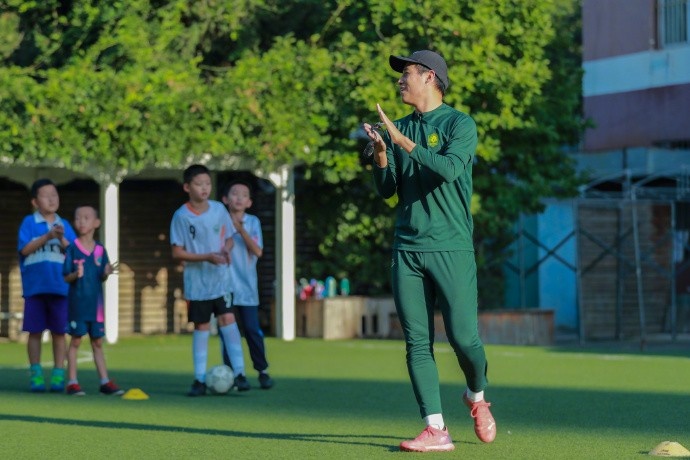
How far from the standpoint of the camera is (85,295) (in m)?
13.0

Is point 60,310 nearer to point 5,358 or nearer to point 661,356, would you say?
point 5,358

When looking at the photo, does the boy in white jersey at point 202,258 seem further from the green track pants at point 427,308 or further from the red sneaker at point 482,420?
the green track pants at point 427,308

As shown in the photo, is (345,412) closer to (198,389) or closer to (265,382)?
(198,389)

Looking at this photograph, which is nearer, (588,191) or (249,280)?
(249,280)

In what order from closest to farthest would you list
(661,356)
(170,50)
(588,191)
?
(661,356) < (170,50) < (588,191)

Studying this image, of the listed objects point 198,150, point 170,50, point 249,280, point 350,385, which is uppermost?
point 170,50

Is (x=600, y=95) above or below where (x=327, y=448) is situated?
above

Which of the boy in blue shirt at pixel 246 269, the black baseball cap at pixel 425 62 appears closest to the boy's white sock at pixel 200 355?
the boy in blue shirt at pixel 246 269

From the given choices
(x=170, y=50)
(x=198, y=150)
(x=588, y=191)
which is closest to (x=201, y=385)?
(x=198, y=150)

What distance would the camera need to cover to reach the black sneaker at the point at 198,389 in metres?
12.6

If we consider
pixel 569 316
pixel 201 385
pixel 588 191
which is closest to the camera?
pixel 201 385

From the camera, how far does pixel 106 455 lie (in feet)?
27.2

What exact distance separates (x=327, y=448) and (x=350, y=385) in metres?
5.42

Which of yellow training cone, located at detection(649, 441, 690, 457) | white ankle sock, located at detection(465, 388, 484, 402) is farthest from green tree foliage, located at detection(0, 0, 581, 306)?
yellow training cone, located at detection(649, 441, 690, 457)
